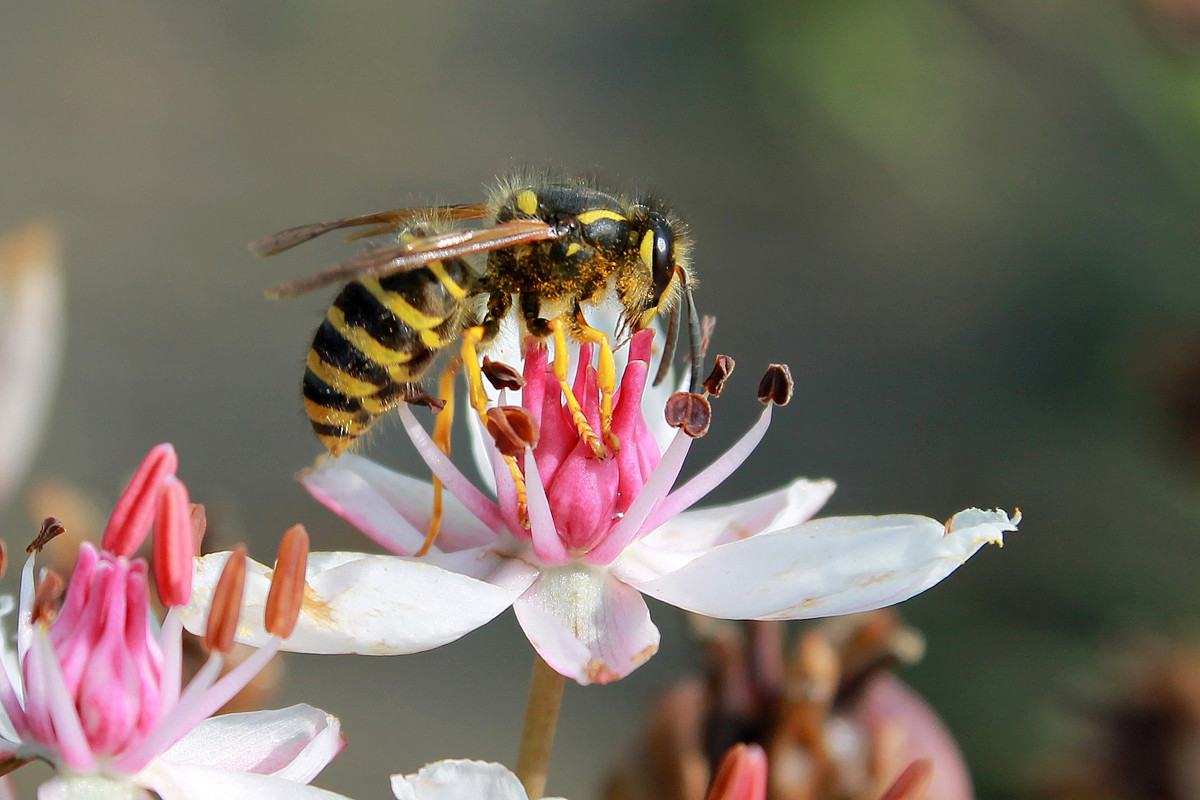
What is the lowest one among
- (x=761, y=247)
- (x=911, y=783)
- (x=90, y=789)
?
(x=90, y=789)

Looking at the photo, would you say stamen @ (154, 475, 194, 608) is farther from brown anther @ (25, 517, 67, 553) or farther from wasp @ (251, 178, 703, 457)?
wasp @ (251, 178, 703, 457)

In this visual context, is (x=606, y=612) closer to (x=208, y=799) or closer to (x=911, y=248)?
(x=208, y=799)

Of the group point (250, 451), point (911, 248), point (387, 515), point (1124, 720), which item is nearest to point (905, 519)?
point (387, 515)

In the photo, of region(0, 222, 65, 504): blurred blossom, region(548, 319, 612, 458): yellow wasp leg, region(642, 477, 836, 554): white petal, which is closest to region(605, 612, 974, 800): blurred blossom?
region(642, 477, 836, 554): white petal

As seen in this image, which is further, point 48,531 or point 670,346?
point 670,346

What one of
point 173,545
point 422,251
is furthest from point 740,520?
point 173,545

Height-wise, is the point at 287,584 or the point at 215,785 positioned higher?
the point at 287,584

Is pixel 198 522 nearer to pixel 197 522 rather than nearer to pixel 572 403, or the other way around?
pixel 197 522
